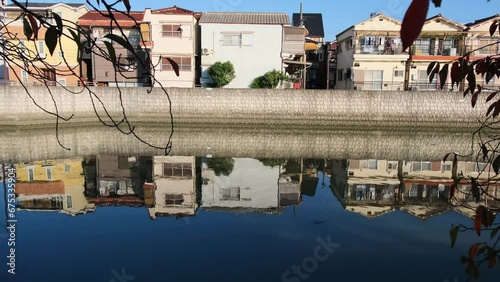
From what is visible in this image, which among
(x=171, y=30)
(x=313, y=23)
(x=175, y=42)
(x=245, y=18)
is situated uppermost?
(x=313, y=23)

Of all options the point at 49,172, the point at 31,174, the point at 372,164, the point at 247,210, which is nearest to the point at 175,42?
the point at 49,172

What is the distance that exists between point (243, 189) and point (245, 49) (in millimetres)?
13731

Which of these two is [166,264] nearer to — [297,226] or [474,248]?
[297,226]

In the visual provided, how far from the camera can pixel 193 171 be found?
435 inches

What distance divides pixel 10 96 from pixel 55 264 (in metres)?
13.9

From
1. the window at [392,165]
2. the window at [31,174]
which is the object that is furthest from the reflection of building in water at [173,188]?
the window at [392,165]

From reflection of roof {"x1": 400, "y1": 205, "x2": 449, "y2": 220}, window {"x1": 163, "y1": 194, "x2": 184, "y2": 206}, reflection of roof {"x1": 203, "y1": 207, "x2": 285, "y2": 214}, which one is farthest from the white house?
reflection of roof {"x1": 400, "y1": 205, "x2": 449, "y2": 220}

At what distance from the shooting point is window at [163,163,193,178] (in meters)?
10.7

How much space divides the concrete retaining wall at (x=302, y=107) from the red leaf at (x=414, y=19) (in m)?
18.3

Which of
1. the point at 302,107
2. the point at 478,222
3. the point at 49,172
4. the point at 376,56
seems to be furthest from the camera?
the point at 376,56

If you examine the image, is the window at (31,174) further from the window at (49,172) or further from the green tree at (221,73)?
the green tree at (221,73)

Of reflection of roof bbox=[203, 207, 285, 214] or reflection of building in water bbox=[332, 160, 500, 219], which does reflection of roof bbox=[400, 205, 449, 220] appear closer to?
reflection of building in water bbox=[332, 160, 500, 219]

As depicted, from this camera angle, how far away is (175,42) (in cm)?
2181

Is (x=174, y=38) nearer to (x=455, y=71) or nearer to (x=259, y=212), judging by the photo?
(x=259, y=212)
